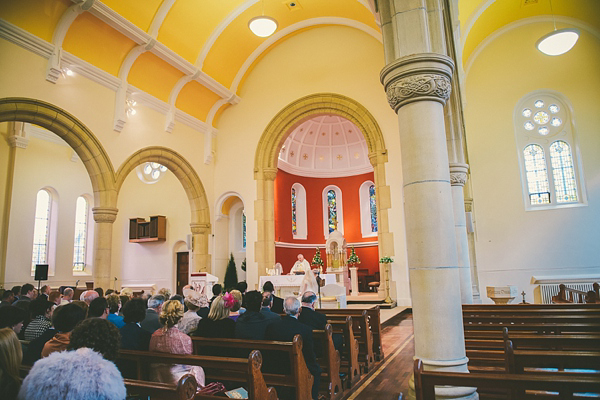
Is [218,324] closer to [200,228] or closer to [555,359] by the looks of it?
[555,359]

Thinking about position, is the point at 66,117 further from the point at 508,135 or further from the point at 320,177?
the point at 508,135

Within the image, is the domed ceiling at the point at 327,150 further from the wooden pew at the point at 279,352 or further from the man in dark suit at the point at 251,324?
the wooden pew at the point at 279,352

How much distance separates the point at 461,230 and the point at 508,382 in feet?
17.4

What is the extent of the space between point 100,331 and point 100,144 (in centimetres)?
938

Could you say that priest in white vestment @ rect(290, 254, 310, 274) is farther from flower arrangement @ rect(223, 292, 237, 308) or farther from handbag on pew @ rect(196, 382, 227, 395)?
handbag on pew @ rect(196, 382, 227, 395)

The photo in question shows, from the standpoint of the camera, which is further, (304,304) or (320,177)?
(320,177)

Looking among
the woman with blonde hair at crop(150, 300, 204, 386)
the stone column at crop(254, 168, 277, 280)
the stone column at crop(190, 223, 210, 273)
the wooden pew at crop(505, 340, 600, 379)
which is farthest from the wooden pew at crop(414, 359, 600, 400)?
the stone column at crop(190, 223, 210, 273)

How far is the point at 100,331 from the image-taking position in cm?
202

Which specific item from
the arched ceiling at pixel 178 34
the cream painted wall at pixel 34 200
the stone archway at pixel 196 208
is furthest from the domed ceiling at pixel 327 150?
the cream painted wall at pixel 34 200

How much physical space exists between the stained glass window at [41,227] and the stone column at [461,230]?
41.1 feet

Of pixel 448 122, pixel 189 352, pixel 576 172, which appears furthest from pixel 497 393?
pixel 576 172

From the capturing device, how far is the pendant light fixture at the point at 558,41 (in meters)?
9.58

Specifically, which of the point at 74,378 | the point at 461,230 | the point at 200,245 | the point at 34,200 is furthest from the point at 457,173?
the point at 34,200

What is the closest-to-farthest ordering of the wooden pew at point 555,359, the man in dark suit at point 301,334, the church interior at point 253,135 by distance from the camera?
the wooden pew at point 555,359 < the man in dark suit at point 301,334 < the church interior at point 253,135
